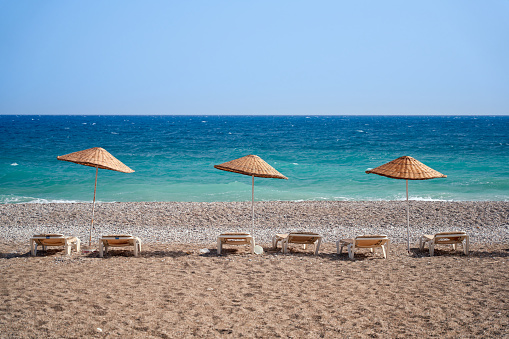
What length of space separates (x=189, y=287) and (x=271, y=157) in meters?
27.3

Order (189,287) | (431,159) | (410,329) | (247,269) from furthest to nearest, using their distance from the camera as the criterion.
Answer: (431,159) → (247,269) → (189,287) → (410,329)

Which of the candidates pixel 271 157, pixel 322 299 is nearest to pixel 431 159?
pixel 271 157

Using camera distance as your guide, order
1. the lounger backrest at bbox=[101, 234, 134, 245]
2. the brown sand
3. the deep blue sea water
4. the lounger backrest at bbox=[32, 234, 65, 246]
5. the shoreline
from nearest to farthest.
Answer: the brown sand
the lounger backrest at bbox=[101, 234, 134, 245]
the lounger backrest at bbox=[32, 234, 65, 246]
the shoreline
the deep blue sea water

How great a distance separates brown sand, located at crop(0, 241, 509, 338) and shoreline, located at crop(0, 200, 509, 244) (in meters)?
2.55

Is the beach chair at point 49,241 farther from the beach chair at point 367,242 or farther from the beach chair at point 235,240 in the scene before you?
the beach chair at point 367,242

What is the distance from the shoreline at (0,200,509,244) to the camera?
10.3 m

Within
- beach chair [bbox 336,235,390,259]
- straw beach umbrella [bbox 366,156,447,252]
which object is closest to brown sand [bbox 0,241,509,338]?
beach chair [bbox 336,235,390,259]

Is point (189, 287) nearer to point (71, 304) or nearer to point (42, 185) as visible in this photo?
point (71, 304)

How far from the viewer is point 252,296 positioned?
5.37 m

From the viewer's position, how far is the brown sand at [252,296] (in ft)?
14.2

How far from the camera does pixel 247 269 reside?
6.70 m

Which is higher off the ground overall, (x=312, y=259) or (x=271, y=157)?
(x=271, y=157)

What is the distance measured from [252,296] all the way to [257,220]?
21.8 feet

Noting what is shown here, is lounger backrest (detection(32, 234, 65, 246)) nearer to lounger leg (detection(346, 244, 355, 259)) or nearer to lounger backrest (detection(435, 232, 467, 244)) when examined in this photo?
lounger leg (detection(346, 244, 355, 259))
